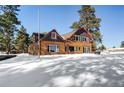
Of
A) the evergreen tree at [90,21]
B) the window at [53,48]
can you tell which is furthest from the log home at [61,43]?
the evergreen tree at [90,21]

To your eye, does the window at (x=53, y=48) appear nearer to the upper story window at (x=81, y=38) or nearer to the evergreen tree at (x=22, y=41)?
the upper story window at (x=81, y=38)

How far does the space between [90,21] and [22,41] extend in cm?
976

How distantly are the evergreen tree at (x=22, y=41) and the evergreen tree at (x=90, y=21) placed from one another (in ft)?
24.7

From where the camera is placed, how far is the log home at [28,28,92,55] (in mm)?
17297

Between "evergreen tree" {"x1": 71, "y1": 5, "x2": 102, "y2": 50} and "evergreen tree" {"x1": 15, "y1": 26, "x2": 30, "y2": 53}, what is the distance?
7.52m

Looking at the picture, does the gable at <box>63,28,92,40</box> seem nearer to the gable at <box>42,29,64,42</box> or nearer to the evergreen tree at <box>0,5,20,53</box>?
the gable at <box>42,29,64,42</box>

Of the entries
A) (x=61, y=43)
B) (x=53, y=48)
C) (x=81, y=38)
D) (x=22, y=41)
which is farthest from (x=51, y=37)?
(x=22, y=41)

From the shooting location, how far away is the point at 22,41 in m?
23.0

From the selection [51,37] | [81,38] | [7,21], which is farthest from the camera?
[81,38]

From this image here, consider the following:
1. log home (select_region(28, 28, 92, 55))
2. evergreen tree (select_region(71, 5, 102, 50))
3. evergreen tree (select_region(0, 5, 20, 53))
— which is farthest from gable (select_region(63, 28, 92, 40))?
evergreen tree (select_region(0, 5, 20, 53))

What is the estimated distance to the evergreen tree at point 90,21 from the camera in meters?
24.9

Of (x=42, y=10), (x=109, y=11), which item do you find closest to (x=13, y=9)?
(x=42, y=10)

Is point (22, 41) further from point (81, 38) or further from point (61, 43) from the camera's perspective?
point (81, 38)
